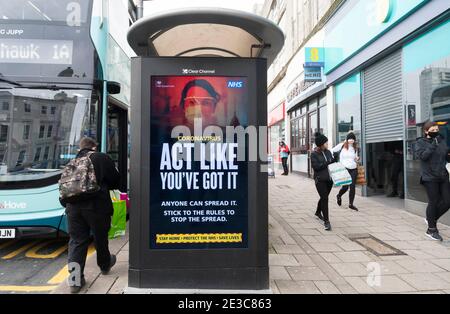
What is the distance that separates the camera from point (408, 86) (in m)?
7.16

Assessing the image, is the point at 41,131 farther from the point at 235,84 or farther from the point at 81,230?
the point at 235,84

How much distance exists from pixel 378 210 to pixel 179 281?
573cm

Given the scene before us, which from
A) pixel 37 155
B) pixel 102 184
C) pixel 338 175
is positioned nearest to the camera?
pixel 102 184

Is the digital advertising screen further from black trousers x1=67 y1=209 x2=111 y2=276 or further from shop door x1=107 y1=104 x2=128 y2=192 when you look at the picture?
shop door x1=107 y1=104 x2=128 y2=192

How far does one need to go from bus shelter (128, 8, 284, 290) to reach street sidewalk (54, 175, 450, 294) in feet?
1.83

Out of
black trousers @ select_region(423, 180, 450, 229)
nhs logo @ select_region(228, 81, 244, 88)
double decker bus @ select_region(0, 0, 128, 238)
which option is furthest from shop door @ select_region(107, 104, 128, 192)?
black trousers @ select_region(423, 180, 450, 229)

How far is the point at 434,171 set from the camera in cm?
499

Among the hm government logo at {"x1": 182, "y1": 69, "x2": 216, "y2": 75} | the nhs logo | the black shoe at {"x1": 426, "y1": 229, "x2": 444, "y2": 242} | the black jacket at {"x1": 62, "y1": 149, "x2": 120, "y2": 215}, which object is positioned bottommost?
the black shoe at {"x1": 426, "y1": 229, "x2": 444, "y2": 242}

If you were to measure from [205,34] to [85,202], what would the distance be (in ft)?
7.44

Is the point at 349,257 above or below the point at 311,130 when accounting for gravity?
below

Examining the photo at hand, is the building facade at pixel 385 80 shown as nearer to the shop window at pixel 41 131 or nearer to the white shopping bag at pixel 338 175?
the white shopping bag at pixel 338 175

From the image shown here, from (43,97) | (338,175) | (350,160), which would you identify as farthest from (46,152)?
(350,160)

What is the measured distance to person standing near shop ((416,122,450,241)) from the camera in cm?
498

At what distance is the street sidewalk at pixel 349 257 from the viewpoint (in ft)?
11.7
